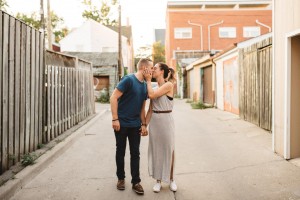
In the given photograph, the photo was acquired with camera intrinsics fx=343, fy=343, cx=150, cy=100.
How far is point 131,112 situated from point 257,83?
6903 mm

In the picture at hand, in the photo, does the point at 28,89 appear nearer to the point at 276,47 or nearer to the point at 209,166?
the point at 209,166

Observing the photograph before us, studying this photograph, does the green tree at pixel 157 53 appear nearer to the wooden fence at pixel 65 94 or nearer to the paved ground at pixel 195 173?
the wooden fence at pixel 65 94

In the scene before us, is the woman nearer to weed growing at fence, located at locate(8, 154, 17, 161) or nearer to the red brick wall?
weed growing at fence, located at locate(8, 154, 17, 161)

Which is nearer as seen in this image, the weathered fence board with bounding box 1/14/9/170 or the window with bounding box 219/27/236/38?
the weathered fence board with bounding box 1/14/9/170

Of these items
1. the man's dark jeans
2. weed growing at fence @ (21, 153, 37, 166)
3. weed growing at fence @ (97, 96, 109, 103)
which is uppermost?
weed growing at fence @ (97, 96, 109, 103)

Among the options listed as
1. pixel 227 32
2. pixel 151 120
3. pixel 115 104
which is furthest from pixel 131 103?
pixel 227 32

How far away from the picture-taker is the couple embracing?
466 centimetres

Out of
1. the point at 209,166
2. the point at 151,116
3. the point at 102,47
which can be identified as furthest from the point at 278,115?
the point at 102,47

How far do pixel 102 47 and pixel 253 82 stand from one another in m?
33.7

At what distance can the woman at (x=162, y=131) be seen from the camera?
472 cm

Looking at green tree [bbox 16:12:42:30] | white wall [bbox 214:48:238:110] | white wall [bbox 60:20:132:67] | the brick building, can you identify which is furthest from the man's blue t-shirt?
green tree [bbox 16:12:42:30]

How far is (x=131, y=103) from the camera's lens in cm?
470

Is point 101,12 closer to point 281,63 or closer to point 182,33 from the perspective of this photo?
point 182,33

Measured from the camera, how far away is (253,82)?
36.3 ft
